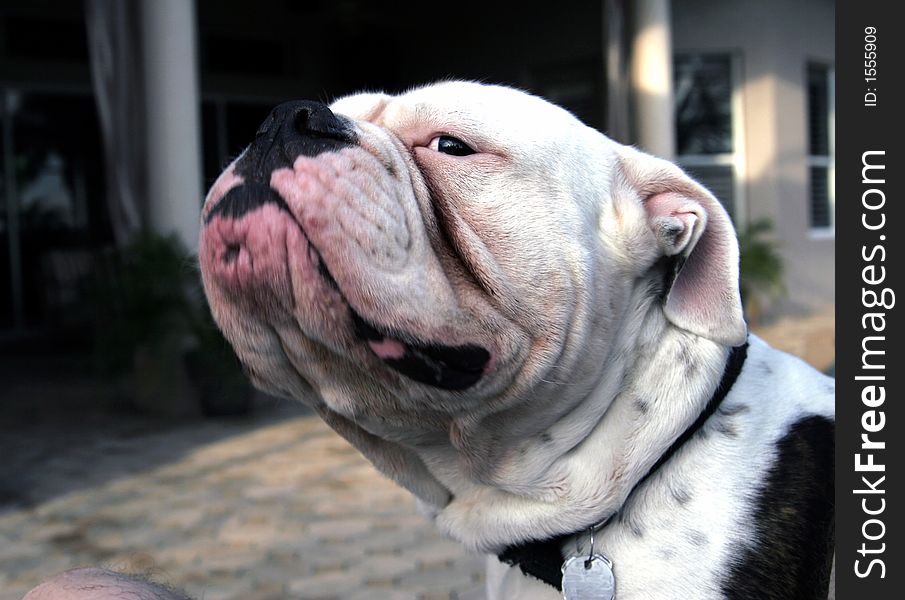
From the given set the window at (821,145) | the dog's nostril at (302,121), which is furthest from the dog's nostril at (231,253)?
the window at (821,145)

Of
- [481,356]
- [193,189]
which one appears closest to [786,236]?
[193,189]

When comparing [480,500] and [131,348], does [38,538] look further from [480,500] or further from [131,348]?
[480,500]

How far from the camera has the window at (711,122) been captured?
11438 mm

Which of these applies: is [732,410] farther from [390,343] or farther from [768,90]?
[768,90]

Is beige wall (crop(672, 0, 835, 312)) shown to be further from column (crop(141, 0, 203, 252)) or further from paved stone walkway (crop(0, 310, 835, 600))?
column (crop(141, 0, 203, 252))

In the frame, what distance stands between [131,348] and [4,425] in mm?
1101

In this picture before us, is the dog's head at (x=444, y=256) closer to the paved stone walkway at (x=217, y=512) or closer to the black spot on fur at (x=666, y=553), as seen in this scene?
the black spot on fur at (x=666, y=553)

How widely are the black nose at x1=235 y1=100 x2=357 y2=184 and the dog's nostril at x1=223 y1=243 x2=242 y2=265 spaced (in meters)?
0.12

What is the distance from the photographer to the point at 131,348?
20.6 ft

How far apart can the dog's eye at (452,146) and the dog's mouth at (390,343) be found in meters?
0.35

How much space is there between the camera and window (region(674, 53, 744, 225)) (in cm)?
1144

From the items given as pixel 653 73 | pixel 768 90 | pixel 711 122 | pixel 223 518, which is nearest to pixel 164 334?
pixel 223 518

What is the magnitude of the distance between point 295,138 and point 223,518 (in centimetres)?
298

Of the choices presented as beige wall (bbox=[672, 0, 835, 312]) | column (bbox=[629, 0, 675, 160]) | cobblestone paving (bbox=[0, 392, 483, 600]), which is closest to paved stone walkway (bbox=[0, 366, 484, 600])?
cobblestone paving (bbox=[0, 392, 483, 600])
